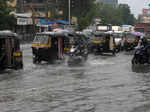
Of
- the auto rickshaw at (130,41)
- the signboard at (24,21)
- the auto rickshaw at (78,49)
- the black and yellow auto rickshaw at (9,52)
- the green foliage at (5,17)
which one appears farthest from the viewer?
the signboard at (24,21)

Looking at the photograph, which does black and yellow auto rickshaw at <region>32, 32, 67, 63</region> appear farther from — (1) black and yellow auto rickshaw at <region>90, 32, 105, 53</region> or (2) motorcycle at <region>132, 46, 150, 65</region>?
(1) black and yellow auto rickshaw at <region>90, 32, 105, 53</region>

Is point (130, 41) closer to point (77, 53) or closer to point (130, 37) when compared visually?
point (130, 37)

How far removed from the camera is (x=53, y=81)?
14.4 meters

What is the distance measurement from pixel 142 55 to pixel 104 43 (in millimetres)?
11405

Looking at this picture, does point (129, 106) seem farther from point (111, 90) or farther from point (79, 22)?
point (79, 22)

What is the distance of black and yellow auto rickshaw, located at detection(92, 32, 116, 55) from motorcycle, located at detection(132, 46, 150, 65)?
35.5ft

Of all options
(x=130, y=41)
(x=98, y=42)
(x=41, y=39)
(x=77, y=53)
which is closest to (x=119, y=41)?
(x=130, y=41)

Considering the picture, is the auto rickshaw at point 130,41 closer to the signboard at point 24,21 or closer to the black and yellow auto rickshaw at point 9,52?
the signboard at point 24,21

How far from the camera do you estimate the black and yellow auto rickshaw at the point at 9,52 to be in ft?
59.7

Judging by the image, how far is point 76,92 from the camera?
11656 mm

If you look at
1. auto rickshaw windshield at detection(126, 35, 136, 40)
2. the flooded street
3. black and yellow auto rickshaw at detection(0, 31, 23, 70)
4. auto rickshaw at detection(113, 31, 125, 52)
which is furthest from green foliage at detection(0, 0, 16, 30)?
the flooded street

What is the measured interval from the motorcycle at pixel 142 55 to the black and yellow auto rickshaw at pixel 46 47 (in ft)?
17.6

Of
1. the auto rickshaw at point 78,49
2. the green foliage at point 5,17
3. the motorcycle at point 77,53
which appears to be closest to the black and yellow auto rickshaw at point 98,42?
the auto rickshaw at point 78,49

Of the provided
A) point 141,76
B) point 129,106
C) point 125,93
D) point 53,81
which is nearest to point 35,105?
point 129,106
